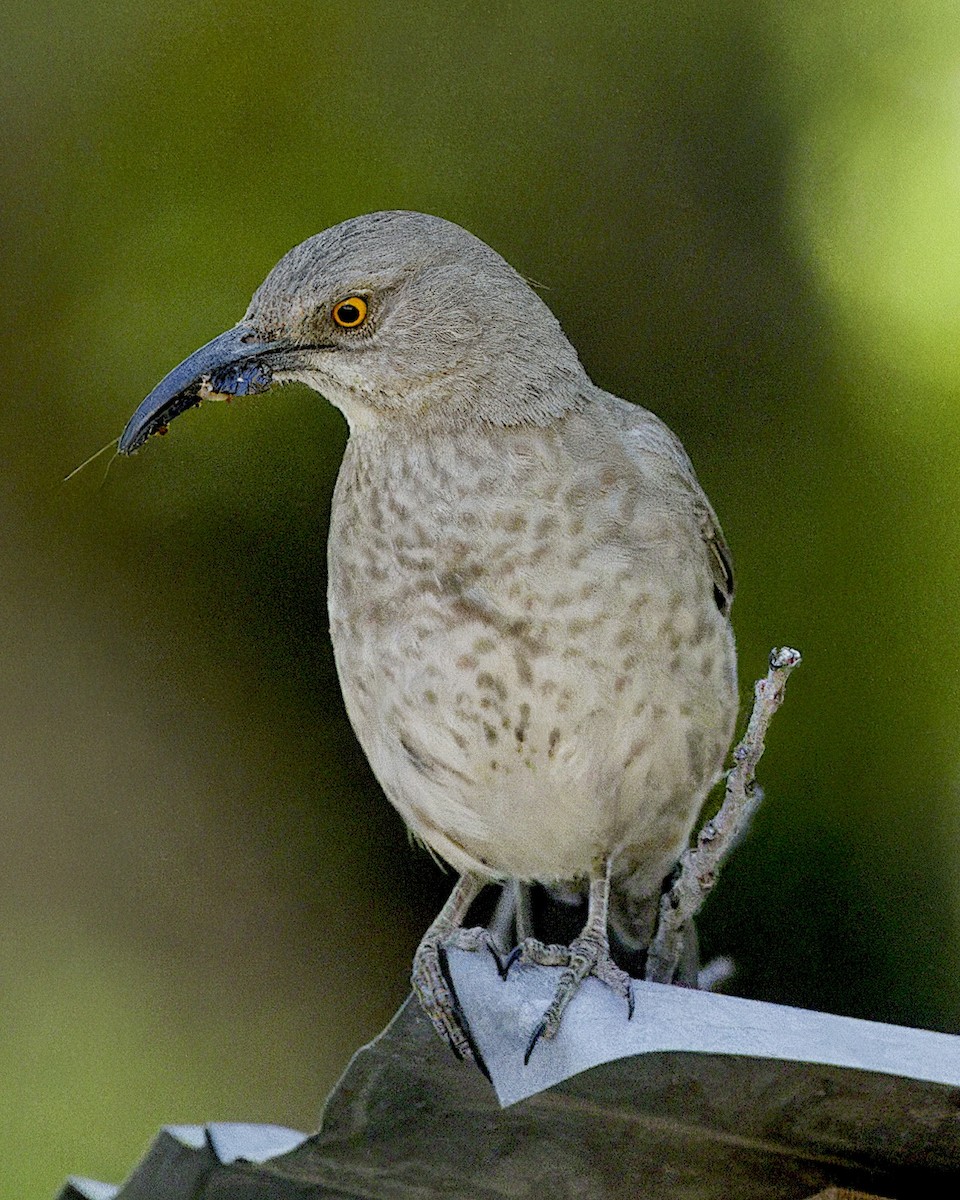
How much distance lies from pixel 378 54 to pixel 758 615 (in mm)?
1851

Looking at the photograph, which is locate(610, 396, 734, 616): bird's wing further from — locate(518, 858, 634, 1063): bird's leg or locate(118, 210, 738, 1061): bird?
locate(518, 858, 634, 1063): bird's leg

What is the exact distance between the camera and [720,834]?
9.00ft

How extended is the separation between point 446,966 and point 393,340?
104 cm

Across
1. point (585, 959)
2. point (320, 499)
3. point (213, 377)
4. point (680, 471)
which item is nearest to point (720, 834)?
point (585, 959)

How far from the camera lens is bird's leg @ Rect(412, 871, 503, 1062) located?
2.19 metres

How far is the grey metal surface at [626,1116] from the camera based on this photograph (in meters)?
1.94

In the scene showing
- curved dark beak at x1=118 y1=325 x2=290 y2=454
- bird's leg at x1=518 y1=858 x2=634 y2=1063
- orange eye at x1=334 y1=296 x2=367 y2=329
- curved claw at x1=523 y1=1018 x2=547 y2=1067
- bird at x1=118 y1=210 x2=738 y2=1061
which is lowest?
bird's leg at x1=518 y1=858 x2=634 y2=1063

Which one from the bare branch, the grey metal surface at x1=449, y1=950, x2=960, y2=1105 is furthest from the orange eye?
the grey metal surface at x1=449, y1=950, x2=960, y2=1105

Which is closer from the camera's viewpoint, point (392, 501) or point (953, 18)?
point (392, 501)

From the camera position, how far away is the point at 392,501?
9.44ft

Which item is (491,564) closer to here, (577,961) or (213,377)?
(213,377)

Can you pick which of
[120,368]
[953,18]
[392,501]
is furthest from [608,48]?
[392,501]

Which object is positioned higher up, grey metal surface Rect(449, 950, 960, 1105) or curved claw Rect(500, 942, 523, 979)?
grey metal surface Rect(449, 950, 960, 1105)

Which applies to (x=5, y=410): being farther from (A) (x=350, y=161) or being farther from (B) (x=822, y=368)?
(B) (x=822, y=368)
